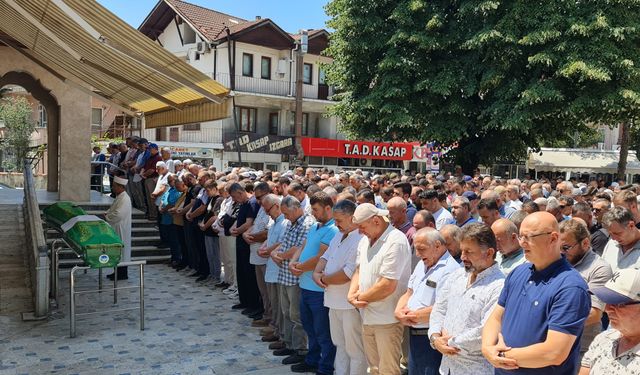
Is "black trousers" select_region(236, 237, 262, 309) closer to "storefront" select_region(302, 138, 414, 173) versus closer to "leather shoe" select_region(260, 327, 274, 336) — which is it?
"leather shoe" select_region(260, 327, 274, 336)

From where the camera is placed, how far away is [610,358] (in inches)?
104

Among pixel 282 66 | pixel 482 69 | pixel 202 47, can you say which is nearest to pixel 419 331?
pixel 482 69

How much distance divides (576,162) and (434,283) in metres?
28.3

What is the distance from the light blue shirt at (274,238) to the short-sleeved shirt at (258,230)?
59 cm

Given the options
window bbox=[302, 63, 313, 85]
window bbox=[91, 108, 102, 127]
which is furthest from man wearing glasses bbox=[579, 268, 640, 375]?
window bbox=[91, 108, 102, 127]

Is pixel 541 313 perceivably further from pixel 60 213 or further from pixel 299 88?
pixel 299 88

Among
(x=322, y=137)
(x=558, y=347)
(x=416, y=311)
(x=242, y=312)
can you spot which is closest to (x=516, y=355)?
(x=558, y=347)

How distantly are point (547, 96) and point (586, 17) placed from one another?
282 centimetres

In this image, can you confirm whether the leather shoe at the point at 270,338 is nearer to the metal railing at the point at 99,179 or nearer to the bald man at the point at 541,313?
the bald man at the point at 541,313

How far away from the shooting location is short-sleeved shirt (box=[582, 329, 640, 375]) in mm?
2523

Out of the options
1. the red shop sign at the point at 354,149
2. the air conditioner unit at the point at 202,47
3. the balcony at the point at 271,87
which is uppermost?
the air conditioner unit at the point at 202,47

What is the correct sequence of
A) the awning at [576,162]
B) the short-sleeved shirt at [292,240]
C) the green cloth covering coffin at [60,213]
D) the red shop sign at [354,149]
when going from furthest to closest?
the red shop sign at [354,149]
the awning at [576,162]
the green cloth covering coffin at [60,213]
the short-sleeved shirt at [292,240]

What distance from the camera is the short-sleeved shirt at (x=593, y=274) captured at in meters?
4.17

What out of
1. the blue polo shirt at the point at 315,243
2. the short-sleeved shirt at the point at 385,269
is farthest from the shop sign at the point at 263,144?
the short-sleeved shirt at the point at 385,269
